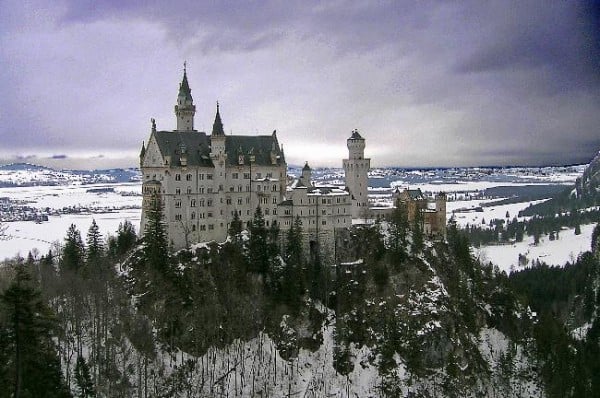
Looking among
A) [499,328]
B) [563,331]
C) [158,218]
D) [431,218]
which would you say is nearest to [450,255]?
[431,218]

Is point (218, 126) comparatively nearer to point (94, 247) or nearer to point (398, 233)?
point (94, 247)

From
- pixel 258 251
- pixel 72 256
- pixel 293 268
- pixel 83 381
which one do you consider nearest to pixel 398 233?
pixel 293 268

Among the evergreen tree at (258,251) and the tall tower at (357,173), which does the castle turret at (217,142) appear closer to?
the evergreen tree at (258,251)

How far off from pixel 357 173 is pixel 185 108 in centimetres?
3459

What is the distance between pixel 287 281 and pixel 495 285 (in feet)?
131

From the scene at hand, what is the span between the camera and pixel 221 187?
303ft

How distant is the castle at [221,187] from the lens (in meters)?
87.5

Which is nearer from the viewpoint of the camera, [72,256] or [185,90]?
[72,256]

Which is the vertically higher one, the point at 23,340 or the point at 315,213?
the point at 315,213

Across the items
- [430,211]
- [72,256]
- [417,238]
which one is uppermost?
[430,211]

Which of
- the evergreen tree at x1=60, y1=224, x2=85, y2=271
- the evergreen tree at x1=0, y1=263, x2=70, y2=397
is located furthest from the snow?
the evergreen tree at x1=0, y1=263, x2=70, y2=397

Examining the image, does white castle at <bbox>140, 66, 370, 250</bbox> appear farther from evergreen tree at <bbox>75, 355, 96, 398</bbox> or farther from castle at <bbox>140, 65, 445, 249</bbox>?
evergreen tree at <bbox>75, 355, 96, 398</bbox>

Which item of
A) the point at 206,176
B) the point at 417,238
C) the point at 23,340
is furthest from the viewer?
the point at 206,176

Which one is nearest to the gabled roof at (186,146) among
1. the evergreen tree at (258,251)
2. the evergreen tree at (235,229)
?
the evergreen tree at (235,229)
